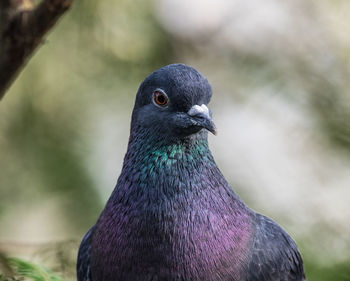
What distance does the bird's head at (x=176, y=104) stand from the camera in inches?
136

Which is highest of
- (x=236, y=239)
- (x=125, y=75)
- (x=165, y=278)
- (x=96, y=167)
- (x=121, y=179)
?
(x=125, y=75)

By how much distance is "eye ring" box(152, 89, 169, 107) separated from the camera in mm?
3588

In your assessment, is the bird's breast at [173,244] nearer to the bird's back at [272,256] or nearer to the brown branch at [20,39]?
the bird's back at [272,256]

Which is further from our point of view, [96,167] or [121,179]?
[96,167]

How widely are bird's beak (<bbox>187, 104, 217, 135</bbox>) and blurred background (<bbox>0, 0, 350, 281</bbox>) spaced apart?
7.58 feet

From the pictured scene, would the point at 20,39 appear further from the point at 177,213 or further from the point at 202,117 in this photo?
the point at 177,213

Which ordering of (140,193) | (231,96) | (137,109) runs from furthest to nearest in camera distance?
(231,96), (137,109), (140,193)

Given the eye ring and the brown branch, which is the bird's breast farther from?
the brown branch

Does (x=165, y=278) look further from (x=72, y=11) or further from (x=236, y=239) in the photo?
(x=72, y=11)

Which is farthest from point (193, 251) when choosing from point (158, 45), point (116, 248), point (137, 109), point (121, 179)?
point (158, 45)

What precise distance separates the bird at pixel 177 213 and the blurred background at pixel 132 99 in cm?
193

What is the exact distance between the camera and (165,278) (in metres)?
3.29

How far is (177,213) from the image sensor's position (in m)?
3.42

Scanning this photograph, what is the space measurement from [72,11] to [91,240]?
9.03 feet
